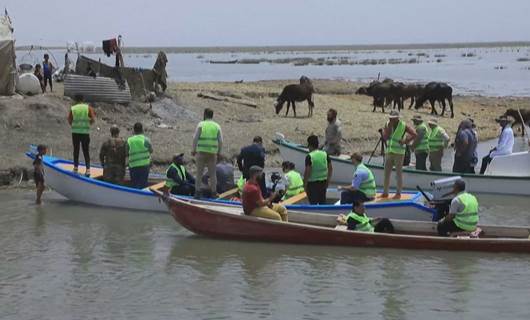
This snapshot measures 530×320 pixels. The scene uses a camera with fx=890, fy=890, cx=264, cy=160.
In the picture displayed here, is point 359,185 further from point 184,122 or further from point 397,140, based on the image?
point 184,122

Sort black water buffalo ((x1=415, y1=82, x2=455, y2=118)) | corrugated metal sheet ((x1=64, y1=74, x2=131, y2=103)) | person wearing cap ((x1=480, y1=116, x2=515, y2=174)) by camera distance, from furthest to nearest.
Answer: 1. black water buffalo ((x1=415, y1=82, x2=455, y2=118))
2. corrugated metal sheet ((x1=64, y1=74, x2=131, y2=103))
3. person wearing cap ((x1=480, y1=116, x2=515, y2=174))

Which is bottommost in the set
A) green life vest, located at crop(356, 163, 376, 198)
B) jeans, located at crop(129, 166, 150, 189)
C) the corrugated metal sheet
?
jeans, located at crop(129, 166, 150, 189)

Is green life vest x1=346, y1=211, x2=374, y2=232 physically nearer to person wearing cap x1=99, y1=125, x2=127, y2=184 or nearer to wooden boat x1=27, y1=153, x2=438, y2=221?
wooden boat x1=27, y1=153, x2=438, y2=221

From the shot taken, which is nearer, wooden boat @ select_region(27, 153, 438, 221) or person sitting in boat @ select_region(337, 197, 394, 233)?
person sitting in boat @ select_region(337, 197, 394, 233)

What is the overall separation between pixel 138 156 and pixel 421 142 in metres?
6.11

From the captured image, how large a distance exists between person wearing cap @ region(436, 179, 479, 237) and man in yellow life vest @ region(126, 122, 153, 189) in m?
5.52

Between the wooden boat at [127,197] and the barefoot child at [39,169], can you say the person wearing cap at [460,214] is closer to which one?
the wooden boat at [127,197]

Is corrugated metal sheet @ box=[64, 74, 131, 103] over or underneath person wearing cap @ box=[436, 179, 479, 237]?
over

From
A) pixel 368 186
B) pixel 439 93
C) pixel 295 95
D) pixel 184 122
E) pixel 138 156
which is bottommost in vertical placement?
pixel 368 186

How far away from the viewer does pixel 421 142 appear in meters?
18.5

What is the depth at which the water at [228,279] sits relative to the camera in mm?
10383

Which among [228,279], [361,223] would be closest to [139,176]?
[361,223]

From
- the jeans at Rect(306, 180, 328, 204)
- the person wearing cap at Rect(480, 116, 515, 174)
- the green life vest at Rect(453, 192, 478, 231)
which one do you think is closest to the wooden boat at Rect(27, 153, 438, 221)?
the jeans at Rect(306, 180, 328, 204)

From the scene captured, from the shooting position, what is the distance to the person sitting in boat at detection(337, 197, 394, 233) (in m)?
13.1
